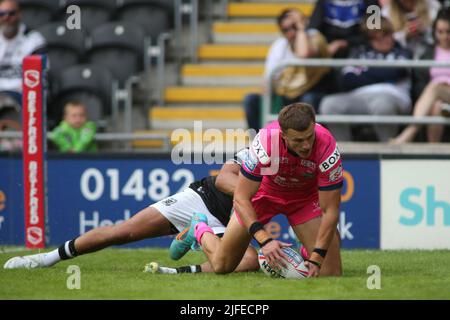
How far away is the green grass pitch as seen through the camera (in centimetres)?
837

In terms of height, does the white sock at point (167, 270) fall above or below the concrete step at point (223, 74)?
below

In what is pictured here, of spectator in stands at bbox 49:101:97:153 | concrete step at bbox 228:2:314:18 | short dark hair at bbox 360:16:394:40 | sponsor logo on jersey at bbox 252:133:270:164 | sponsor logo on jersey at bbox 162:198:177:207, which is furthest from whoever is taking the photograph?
concrete step at bbox 228:2:314:18

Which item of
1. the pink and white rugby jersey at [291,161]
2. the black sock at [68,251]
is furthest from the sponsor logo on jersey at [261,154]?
the black sock at [68,251]

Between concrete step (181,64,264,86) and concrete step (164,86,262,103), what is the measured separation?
0.15 metres

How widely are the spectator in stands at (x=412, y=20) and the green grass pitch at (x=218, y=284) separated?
4.21 meters

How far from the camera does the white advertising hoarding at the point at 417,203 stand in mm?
13102

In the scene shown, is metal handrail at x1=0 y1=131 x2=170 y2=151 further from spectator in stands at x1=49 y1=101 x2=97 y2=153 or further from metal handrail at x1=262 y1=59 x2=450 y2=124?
metal handrail at x1=262 y1=59 x2=450 y2=124

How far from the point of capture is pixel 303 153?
926 centimetres

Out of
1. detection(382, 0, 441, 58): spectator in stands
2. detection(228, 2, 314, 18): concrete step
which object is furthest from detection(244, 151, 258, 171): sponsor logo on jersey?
detection(228, 2, 314, 18): concrete step

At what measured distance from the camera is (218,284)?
9.07m

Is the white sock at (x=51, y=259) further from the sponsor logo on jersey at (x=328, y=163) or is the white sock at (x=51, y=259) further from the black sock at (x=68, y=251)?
the sponsor logo on jersey at (x=328, y=163)

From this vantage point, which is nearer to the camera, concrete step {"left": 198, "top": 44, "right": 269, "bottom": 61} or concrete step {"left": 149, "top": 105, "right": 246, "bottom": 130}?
concrete step {"left": 149, "top": 105, "right": 246, "bottom": 130}
